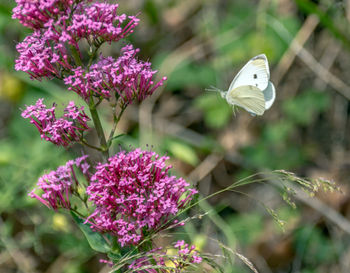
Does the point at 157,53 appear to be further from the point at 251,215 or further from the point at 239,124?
the point at 251,215

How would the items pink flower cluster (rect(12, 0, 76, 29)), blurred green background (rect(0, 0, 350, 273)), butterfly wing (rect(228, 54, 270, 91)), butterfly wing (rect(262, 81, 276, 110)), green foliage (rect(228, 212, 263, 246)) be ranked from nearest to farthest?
pink flower cluster (rect(12, 0, 76, 29))
butterfly wing (rect(228, 54, 270, 91))
butterfly wing (rect(262, 81, 276, 110))
blurred green background (rect(0, 0, 350, 273))
green foliage (rect(228, 212, 263, 246))

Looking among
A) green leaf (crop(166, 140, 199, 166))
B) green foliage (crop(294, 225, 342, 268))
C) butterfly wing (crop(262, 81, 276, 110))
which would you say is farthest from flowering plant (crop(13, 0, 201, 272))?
green foliage (crop(294, 225, 342, 268))

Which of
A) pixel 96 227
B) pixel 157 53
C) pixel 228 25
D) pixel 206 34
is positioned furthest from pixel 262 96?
pixel 157 53

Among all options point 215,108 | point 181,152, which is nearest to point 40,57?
point 181,152

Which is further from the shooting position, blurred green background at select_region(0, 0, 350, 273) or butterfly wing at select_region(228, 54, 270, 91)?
blurred green background at select_region(0, 0, 350, 273)

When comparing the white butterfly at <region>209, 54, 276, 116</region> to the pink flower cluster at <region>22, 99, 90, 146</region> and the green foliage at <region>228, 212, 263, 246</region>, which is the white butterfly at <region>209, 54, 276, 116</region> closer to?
the pink flower cluster at <region>22, 99, 90, 146</region>

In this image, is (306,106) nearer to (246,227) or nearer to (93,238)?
(246,227)

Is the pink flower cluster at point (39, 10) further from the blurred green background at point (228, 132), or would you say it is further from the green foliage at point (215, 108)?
the green foliage at point (215, 108)
